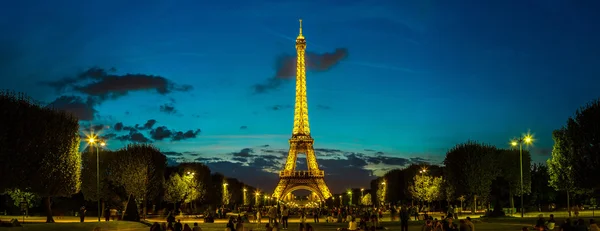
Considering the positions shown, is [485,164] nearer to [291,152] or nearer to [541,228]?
[541,228]

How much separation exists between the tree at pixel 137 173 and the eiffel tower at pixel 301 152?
69.2m

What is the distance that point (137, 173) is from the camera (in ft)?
273

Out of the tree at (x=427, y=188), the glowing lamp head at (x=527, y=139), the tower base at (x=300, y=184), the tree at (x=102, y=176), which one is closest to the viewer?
the glowing lamp head at (x=527, y=139)

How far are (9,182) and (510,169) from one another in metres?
64.9

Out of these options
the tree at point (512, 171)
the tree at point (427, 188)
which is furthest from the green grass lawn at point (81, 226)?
the tree at point (427, 188)

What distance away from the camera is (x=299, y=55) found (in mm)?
159250

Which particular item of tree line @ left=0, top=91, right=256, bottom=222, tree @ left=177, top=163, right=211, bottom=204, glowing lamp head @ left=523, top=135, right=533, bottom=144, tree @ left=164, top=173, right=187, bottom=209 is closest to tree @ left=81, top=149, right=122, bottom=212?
tree line @ left=0, top=91, right=256, bottom=222

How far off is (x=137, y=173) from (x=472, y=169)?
133 feet

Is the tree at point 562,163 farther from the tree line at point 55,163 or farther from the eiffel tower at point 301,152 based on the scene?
the eiffel tower at point 301,152

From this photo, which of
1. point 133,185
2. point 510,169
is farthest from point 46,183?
point 510,169

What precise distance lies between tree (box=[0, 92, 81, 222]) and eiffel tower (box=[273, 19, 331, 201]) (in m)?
97.5

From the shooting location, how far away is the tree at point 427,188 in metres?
107

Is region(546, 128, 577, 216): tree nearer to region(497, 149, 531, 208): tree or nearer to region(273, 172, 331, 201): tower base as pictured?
region(497, 149, 531, 208): tree

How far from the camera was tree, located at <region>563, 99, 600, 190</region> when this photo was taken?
57.7 metres
